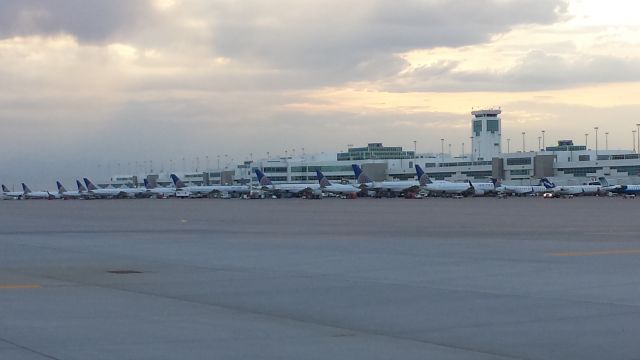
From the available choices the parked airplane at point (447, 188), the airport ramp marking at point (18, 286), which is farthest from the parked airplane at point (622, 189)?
the airport ramp marking at point (18, 286)

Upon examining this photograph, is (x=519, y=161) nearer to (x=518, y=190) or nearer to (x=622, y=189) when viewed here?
(x=518, y=190)

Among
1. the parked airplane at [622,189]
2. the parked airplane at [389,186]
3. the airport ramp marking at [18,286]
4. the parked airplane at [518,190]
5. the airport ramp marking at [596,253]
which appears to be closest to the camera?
the airport ramp marking at [18,286]

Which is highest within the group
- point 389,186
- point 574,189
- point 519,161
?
point 519,161

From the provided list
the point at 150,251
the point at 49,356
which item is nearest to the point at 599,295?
the point at 49,356

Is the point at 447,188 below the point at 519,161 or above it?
below

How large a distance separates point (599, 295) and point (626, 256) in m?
10.0

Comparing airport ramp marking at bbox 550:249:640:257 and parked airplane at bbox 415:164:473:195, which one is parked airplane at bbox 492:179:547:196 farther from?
airport ramp marking at bbox 550:249:640:257

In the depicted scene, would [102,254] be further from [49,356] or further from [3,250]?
[49,356]

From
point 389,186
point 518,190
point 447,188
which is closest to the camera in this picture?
point 447,188

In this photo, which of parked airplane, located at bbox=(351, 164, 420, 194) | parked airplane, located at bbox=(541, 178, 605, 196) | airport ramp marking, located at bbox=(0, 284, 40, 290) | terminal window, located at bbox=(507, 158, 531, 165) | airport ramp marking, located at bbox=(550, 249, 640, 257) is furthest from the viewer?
terminal window, located at bbox=(507, 158, 531, 165)

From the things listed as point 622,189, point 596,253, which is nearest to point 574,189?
point 622,189

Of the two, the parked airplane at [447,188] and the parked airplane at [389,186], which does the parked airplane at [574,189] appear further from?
the parked airplane at [389,186]

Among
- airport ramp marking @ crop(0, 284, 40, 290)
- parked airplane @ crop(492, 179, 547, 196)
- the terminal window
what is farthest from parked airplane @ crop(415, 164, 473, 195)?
airport ramp marking @ crop(0, 284, 40, 290)

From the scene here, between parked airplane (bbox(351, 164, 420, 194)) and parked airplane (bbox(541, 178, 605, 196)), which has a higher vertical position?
parked airplane (bbox(351, 164, 420, 194))
